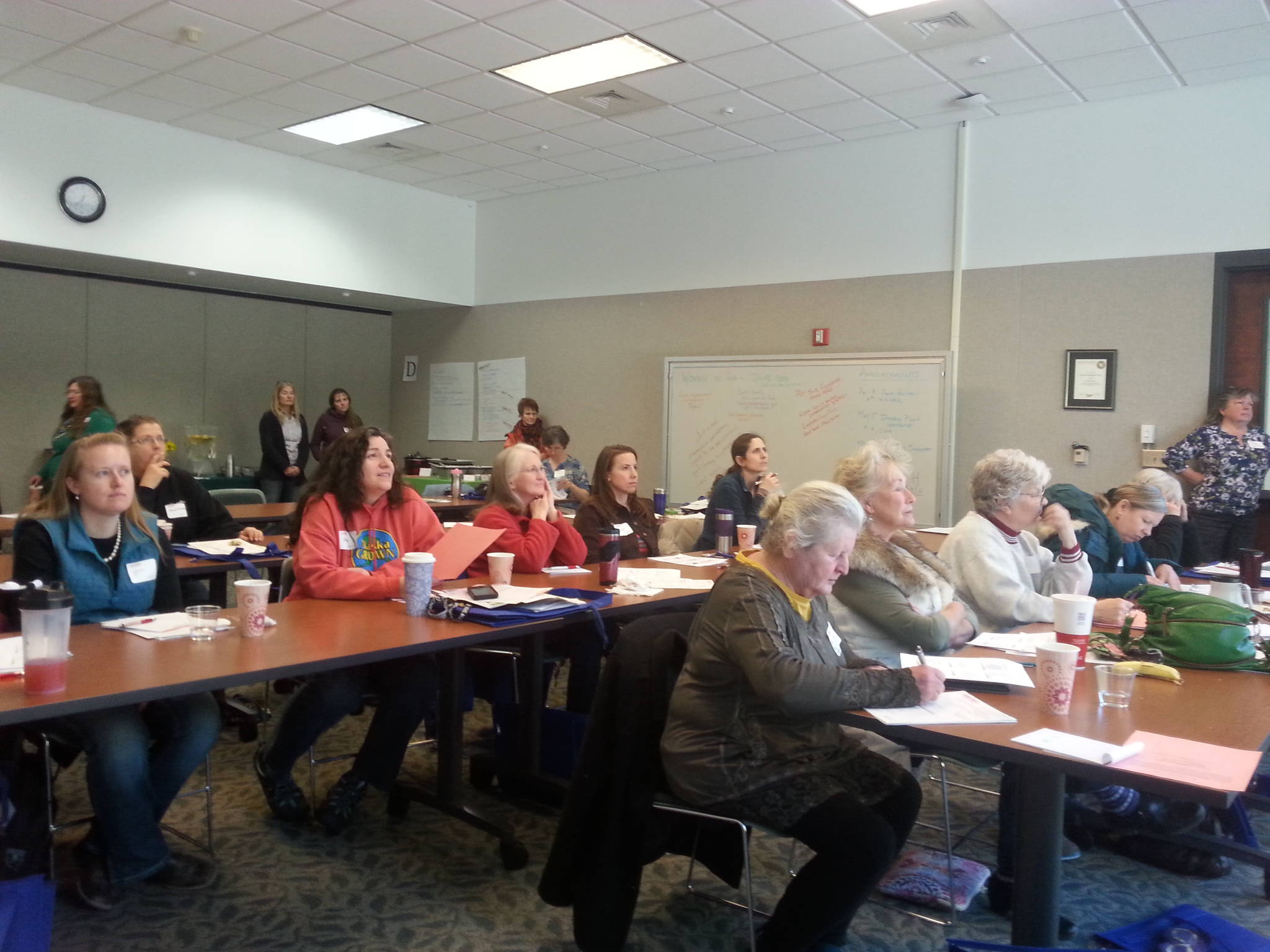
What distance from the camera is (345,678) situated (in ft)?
9.52

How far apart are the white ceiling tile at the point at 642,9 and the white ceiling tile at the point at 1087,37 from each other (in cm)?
167

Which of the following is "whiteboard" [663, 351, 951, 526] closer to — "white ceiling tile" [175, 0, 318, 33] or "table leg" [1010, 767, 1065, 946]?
"white ceiling tile" [175, 0, 318, 33]

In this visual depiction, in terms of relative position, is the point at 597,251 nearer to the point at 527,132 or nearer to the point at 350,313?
the point at 527,132

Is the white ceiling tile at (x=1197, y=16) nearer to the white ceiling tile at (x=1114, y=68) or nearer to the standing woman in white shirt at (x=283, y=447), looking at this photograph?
the white ceiling tile at (x=1114, y=68)

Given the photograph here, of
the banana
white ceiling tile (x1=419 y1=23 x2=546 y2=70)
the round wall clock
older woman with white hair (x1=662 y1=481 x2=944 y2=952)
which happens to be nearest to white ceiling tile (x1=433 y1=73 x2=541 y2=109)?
white ceiling tile (x1=419 y1=23 x2=546 y2=70)

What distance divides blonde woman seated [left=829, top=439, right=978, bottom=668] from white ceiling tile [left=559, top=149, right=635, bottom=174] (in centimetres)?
508

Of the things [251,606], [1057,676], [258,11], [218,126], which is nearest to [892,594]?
[1057,676]

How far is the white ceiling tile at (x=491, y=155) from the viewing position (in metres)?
7.15

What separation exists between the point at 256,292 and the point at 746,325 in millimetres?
4147

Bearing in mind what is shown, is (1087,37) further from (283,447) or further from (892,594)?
(283,447)

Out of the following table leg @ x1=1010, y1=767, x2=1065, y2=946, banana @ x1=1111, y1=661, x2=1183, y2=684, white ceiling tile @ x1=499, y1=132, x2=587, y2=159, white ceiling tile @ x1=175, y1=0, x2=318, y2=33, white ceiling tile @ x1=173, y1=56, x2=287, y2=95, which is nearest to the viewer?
table leg @ x1=1010, y1=767, x2=1065, y2=946

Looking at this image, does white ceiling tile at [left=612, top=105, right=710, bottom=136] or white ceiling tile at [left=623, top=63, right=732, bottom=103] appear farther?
white ceiling tile at [left=612, top=105, right=710, bottom=136]

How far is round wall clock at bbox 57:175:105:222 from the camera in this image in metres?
6.26

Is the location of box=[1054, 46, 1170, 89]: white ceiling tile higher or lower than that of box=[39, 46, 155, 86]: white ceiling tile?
higher
